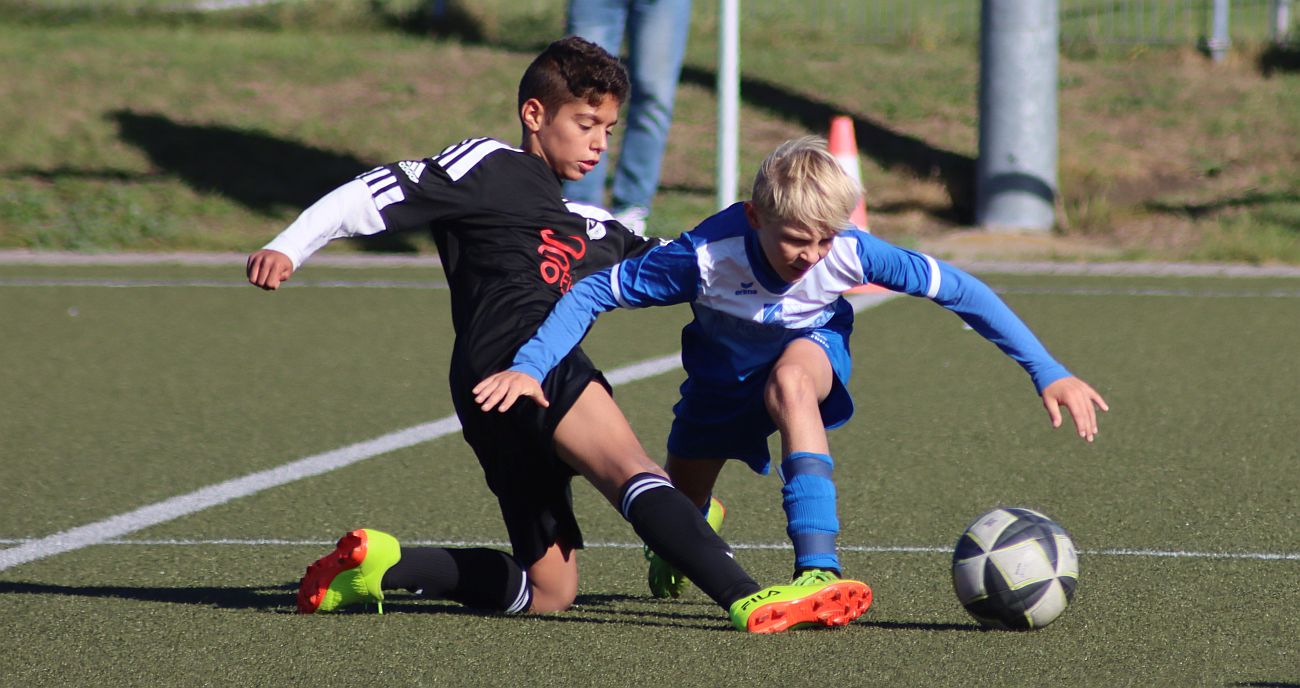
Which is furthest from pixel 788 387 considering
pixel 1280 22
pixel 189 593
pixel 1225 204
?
pixel 1280 22

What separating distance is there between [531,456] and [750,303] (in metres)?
0.59

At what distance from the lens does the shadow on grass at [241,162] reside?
12.8 metres

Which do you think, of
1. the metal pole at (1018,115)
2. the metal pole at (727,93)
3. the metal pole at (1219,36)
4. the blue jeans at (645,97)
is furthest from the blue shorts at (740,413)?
the metal pole at (1219,36)

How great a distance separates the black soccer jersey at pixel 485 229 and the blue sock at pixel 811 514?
0.68 meters

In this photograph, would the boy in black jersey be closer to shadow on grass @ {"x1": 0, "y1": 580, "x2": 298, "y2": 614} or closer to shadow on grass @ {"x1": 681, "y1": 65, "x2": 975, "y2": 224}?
shadow on grass @ {"x1": 0, "y1": 580, "x2": 298, "y2": 614}

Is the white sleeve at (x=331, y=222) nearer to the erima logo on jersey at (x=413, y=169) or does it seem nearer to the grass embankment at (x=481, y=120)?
the erima logo on jersey at (x=413, y=169)

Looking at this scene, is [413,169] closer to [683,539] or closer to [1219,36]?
[683,539]

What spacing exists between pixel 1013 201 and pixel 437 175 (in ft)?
27.4

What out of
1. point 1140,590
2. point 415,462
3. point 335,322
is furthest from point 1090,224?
point 1140,590

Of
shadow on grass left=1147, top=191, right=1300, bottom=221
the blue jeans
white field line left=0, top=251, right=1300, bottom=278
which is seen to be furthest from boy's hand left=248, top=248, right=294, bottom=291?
shadow on grass left=1147, top=191, right=1300, bottom=221

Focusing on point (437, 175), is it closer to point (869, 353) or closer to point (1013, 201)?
point (869, 353)

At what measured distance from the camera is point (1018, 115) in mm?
11773

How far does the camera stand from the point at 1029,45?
11672 mm

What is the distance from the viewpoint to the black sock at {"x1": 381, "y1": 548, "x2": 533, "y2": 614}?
400 cm
